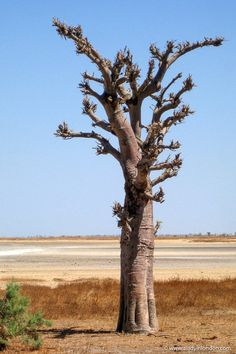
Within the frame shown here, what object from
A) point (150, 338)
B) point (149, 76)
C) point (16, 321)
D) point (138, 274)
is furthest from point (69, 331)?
point (149, 76)

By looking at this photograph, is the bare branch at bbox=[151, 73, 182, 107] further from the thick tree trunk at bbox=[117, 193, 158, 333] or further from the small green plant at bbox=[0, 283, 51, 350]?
the small green plant at bbox=[0, 283, 51, 350]

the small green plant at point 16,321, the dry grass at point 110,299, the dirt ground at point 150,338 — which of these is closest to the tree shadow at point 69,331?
the dirt ground at point 150,338

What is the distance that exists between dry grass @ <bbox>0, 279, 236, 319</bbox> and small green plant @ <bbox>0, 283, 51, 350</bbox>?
5.63 metres

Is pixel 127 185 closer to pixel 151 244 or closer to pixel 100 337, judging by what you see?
pixel 151 244

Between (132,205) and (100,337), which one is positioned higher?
(132,205)

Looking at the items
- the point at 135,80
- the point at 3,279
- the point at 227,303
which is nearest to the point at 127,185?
the point at 135,80

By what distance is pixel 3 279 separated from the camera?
115 feet

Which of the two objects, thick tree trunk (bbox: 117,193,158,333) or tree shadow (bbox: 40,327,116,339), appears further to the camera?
tree shadow (bbox: 40,327,116,339)

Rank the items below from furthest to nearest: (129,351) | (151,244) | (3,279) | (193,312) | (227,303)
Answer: (3,279)
(227,303)
(193,312)
(151,244)
(129,351)

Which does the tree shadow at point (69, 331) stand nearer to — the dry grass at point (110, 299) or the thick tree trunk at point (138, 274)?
the thick tree trunk at point (138, 274)

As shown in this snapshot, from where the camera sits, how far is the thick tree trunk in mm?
15867

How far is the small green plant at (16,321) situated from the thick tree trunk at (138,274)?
2394 mm

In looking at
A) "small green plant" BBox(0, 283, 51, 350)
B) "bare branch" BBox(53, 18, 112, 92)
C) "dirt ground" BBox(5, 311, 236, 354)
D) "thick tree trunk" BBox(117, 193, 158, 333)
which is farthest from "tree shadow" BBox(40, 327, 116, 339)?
"bare branch" BBox(53, 18, 112, 92)

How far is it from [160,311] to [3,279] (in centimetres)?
1611
